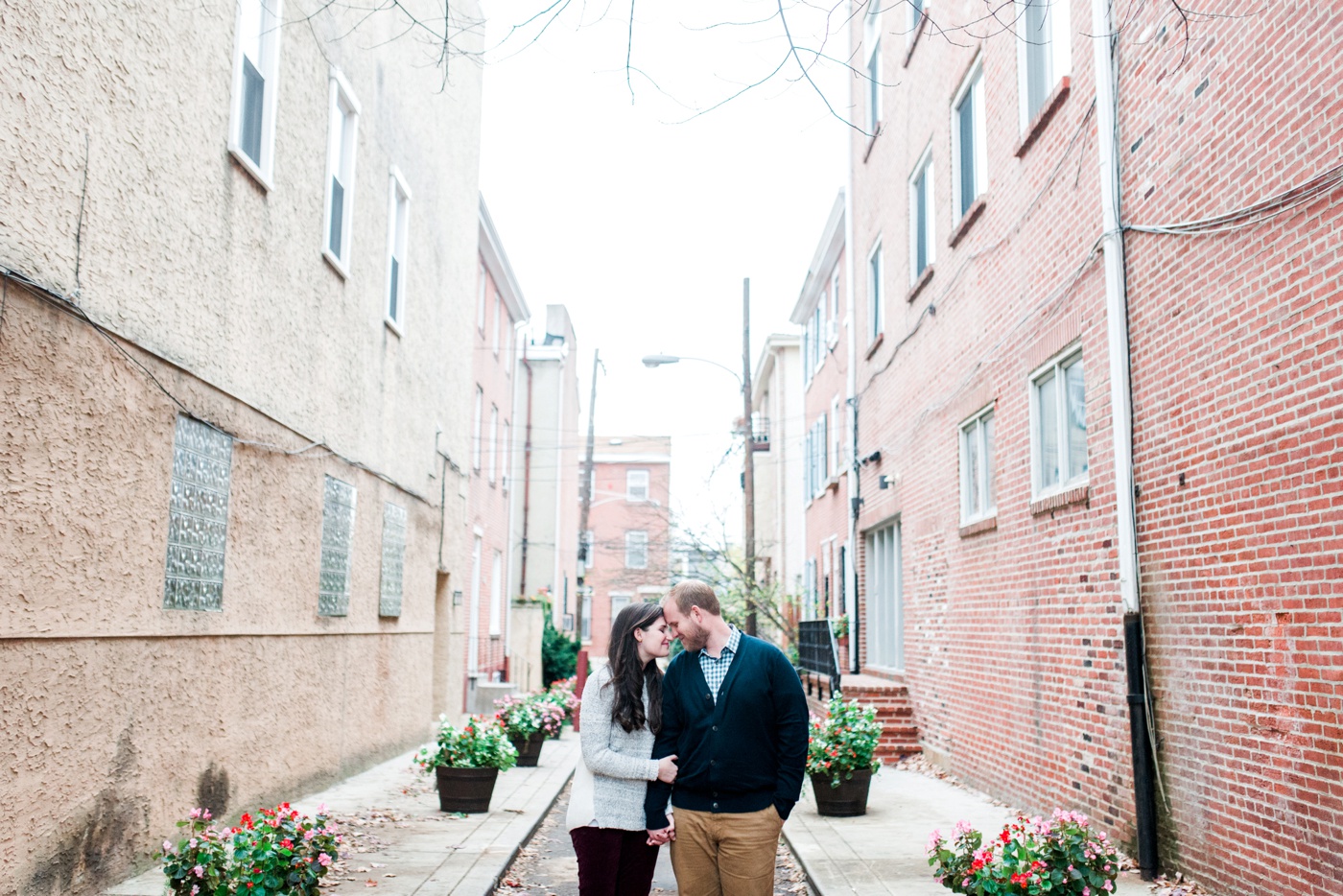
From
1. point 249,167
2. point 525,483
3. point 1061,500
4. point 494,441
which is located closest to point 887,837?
point 1061,500

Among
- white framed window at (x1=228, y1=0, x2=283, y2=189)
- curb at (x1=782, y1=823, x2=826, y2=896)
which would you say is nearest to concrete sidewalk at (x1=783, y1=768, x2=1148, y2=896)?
curb at (x1=782, y1=823, x2=826, y2=896)

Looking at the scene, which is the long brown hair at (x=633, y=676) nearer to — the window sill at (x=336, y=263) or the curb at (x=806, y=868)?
the curb at (x=806, y=868)

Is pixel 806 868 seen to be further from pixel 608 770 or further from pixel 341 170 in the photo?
pixel 341 170

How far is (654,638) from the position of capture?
472cm

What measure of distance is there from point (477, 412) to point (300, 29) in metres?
14.9

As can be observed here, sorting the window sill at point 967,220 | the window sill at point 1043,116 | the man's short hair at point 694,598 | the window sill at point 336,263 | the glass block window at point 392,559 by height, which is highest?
the window sill at point 1043,116

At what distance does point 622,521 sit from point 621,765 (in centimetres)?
4951

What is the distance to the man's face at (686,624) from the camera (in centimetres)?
465

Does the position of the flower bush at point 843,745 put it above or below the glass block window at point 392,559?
below

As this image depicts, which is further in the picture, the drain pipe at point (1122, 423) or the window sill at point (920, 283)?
the window sill at point (920, 283)

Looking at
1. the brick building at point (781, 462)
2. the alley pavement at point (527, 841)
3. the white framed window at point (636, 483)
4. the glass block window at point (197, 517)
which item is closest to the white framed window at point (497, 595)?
the brick building at point (781, 462)

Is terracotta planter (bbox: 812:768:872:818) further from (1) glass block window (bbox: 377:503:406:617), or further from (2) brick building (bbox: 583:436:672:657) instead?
(2) brick building (bbox: 583:436:672:657)

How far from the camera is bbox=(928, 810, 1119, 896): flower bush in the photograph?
5.13 meters

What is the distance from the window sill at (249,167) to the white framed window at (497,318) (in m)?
17.0
